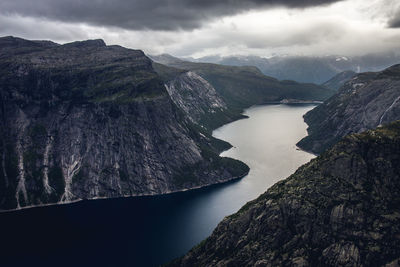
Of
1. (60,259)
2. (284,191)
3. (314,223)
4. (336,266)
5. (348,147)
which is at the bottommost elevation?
(60,259)

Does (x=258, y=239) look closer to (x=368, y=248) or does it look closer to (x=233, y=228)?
(x=233, y=228)

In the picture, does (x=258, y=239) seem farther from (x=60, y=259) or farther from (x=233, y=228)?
(x=60, y=259)

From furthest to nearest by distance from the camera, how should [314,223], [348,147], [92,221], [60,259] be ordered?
[92,221], [60,259], [348,147], [314,223]

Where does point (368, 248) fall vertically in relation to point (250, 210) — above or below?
below

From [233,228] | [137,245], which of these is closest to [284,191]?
[233,228]

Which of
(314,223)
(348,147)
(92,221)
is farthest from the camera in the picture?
(92,221)

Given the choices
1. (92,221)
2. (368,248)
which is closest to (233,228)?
(368,248)

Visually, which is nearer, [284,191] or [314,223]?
[314,223]
